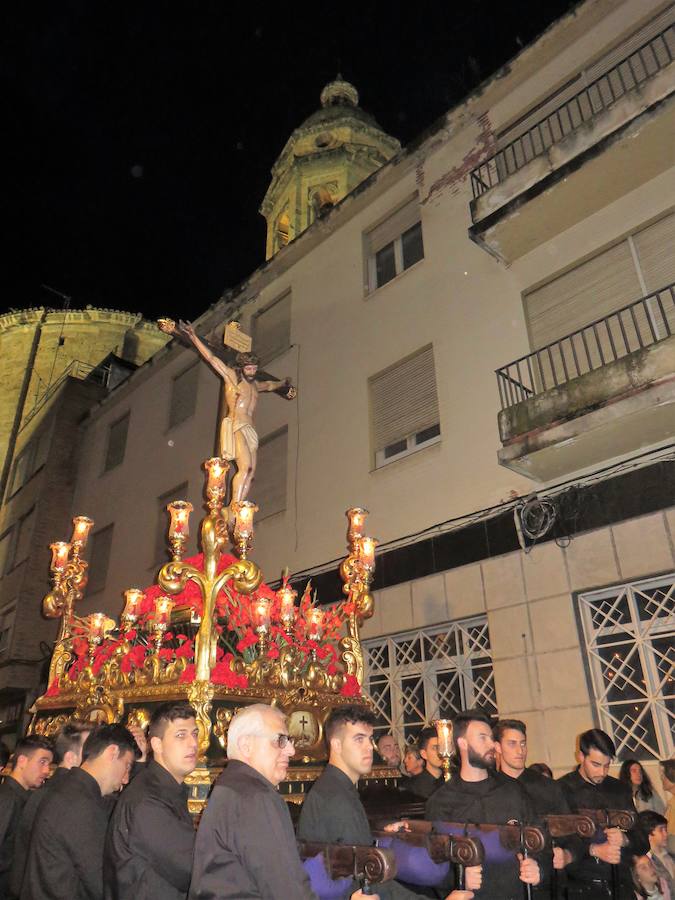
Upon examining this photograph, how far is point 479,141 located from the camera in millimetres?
→ 11227

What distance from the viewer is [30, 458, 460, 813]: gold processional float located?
459 cm

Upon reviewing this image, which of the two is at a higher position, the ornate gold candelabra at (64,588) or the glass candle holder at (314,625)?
the ornate gold candelabra at (64,588)

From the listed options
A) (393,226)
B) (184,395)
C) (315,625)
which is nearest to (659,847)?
(315,625)

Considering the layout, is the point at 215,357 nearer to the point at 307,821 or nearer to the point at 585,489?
the point at 585,489

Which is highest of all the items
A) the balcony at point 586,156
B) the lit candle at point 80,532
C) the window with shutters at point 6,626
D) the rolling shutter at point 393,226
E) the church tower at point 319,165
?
the church tower at point 319,165

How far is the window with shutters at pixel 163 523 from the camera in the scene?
48.3ft

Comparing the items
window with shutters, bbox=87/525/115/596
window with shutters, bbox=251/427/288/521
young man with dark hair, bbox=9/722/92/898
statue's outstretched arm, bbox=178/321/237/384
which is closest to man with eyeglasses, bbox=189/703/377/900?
young man with dark hair, bbox=9/722/92/898

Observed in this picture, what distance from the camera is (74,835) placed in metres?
3.17

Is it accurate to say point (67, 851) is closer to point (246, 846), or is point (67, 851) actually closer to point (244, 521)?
point (246, 846)

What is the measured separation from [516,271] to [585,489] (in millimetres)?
3845

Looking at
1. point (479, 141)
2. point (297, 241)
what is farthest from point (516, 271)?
point (297, 241)

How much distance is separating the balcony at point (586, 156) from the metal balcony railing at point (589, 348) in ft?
5.92

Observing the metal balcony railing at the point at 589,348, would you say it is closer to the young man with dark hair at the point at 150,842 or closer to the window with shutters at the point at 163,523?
the young man with dark hair at the point at 150,842

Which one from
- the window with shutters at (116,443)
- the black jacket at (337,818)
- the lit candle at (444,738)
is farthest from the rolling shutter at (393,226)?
the black jacket at (337,818)
